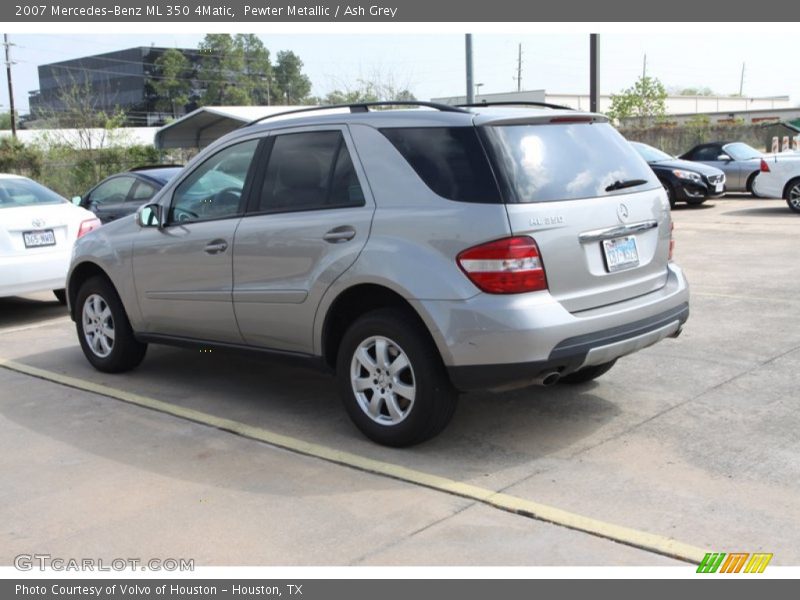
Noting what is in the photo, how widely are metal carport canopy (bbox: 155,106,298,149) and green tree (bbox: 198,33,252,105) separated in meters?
73.9

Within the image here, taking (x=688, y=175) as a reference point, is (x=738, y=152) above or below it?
above

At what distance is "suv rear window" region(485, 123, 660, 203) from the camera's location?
4.55 m

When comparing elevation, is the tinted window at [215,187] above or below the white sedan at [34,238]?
above

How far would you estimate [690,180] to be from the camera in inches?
747

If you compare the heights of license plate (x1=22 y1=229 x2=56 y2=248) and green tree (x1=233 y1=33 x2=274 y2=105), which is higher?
green tree (x1=233 y1=33 x2=274 y2=105)

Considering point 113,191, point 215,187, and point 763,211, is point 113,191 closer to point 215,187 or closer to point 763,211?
point 215,187

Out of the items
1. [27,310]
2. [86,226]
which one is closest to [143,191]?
[27,310]

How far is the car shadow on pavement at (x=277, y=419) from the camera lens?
482cm

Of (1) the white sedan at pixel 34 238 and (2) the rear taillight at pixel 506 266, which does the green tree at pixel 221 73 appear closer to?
(1) the white sedan at pixel 34 238

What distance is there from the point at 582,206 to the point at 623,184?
0.49 m

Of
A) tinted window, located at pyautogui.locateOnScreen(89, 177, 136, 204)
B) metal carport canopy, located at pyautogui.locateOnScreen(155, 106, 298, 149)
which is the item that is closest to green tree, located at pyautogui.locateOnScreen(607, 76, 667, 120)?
metal carport canopy, located at pyautogui.locateOnScreen(155, 106, 298, 149)

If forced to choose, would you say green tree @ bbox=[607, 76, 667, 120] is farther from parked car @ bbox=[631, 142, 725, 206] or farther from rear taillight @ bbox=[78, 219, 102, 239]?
rear taillight @ bbox=[78, 219, 102, 239]

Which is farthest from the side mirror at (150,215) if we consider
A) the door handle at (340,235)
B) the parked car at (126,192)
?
the parked car at (126,192)

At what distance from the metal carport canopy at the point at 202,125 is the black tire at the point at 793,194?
15.6 m
